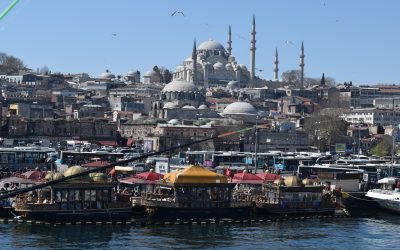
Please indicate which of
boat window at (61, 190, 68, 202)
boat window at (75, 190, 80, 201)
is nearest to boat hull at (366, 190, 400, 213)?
boat window at (75, 190, 80, 201)

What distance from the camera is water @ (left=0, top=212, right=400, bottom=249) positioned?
74.0ft

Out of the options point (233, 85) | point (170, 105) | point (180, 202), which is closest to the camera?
point (180, 202)

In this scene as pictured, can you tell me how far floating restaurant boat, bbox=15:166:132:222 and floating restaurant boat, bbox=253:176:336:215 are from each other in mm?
4968

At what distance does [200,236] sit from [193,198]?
9.08 ft

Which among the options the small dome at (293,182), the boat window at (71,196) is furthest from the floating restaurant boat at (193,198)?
the boat window at (71,196)

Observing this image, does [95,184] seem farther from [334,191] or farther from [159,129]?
[159,129]

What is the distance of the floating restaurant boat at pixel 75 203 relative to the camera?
81.9ft

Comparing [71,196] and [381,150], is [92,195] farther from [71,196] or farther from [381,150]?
[381,150]

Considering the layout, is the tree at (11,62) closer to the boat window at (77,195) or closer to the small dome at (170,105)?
the small dome at (170,105)

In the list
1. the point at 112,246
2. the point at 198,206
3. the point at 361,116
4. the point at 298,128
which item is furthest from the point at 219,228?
the point at 361,116

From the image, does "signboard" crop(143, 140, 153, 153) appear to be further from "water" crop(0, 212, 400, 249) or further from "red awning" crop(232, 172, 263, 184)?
"water" crop(0, 212, 400, 249)

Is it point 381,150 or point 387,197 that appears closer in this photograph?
point 387,197

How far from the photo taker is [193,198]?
1069 inches

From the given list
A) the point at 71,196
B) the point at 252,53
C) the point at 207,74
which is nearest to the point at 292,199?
the point at 71,196
